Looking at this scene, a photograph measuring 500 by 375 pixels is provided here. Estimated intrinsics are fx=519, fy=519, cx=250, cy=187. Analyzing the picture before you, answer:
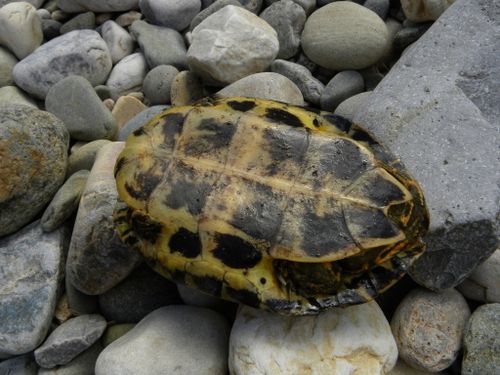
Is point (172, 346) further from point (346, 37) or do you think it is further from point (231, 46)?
point (346, 37)

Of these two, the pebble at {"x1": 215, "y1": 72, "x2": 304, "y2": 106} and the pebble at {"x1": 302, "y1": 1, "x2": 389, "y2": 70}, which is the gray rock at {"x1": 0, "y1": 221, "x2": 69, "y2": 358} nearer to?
the pebble at {"x1": 215, "y1": 72, "x2": 304, "y2": 106}

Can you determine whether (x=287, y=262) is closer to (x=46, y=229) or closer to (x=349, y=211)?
(x=349, y=211)

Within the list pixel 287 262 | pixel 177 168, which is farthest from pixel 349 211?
pixel 177 168

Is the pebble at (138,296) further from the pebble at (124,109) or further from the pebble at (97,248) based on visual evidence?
the pebble at (124,109)

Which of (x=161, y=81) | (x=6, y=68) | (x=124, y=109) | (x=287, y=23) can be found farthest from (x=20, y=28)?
(x=287, y=23)

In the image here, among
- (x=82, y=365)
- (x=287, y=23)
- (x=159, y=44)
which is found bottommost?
(x=82, y=365)

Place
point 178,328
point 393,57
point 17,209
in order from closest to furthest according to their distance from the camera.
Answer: point 178,328 < point 17,209 < point 393,57
